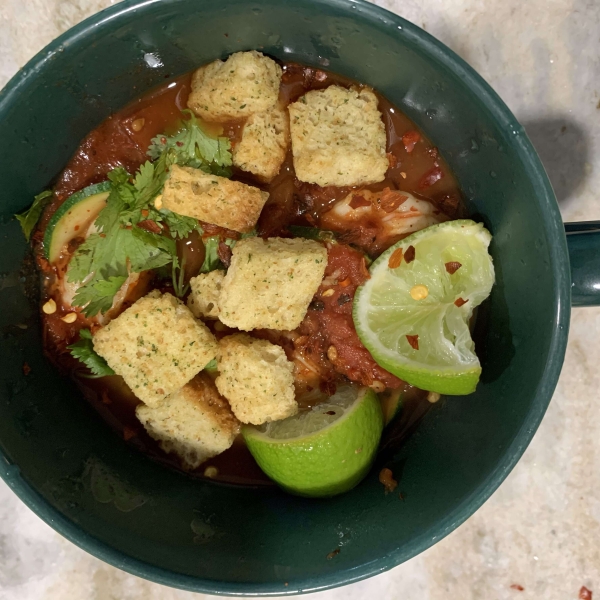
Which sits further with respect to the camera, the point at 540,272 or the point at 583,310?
the point at 583,310

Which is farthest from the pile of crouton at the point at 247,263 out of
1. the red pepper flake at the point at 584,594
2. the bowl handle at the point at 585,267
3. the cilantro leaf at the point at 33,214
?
the red pepper flake at the point at 584,594

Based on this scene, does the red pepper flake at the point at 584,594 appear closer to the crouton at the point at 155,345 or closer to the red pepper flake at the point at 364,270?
the red pepper flake at the point at 364,270

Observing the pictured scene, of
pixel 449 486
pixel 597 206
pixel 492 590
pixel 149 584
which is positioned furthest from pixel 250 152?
pixel 492 590

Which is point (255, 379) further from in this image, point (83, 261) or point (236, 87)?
point (236, 87)

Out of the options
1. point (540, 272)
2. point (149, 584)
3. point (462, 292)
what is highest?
point (540, 272)

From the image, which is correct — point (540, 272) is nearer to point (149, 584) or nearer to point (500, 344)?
point (500, 344)

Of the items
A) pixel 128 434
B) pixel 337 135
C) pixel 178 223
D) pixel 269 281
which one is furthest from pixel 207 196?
pixel 128 434
